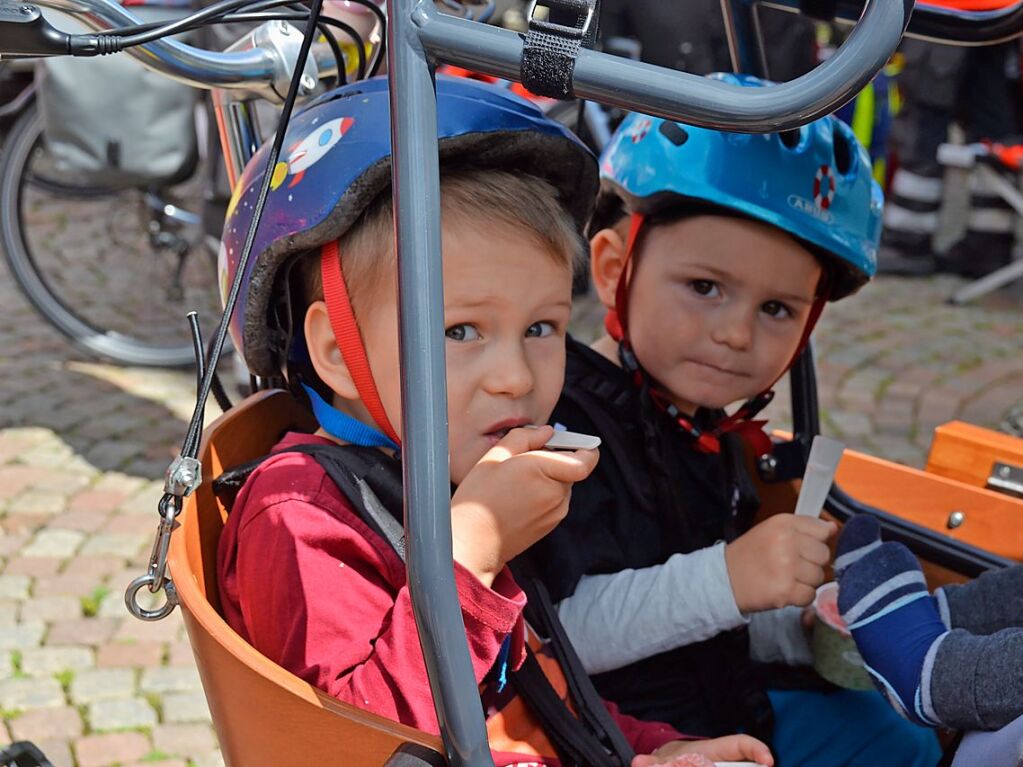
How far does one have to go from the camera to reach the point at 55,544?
329cm

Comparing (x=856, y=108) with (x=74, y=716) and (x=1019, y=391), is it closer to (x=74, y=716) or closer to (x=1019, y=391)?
(x=1019, y=391)

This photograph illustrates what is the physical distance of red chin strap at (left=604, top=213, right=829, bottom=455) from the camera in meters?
2.00

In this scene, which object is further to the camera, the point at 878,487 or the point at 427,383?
the point at 878,487

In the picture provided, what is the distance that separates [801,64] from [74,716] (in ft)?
11.4

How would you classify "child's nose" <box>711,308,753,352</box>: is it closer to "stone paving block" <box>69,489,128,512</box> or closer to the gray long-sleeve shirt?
the gray long-sleeve shirt

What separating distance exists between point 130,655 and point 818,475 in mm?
1805

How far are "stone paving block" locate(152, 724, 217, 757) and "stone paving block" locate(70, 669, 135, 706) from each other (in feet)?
0.56

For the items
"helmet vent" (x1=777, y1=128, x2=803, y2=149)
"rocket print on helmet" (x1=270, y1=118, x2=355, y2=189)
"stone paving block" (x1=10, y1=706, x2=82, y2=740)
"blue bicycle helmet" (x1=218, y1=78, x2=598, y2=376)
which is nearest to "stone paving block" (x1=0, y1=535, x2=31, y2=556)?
"stone paving block" (x1=10, y1=706, x2=82, y2=740)

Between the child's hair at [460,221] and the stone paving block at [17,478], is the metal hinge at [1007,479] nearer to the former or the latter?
the child's hair at [460,221]

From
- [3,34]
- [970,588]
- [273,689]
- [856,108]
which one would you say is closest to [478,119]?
[3,34]

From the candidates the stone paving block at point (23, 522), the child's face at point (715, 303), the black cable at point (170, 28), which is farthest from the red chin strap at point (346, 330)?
the stone paving block at point (23, 522)

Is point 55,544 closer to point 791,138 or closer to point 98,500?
point 98,500

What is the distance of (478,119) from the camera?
1.46 m

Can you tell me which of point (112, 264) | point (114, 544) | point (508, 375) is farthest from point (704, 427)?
point (112, 264)
